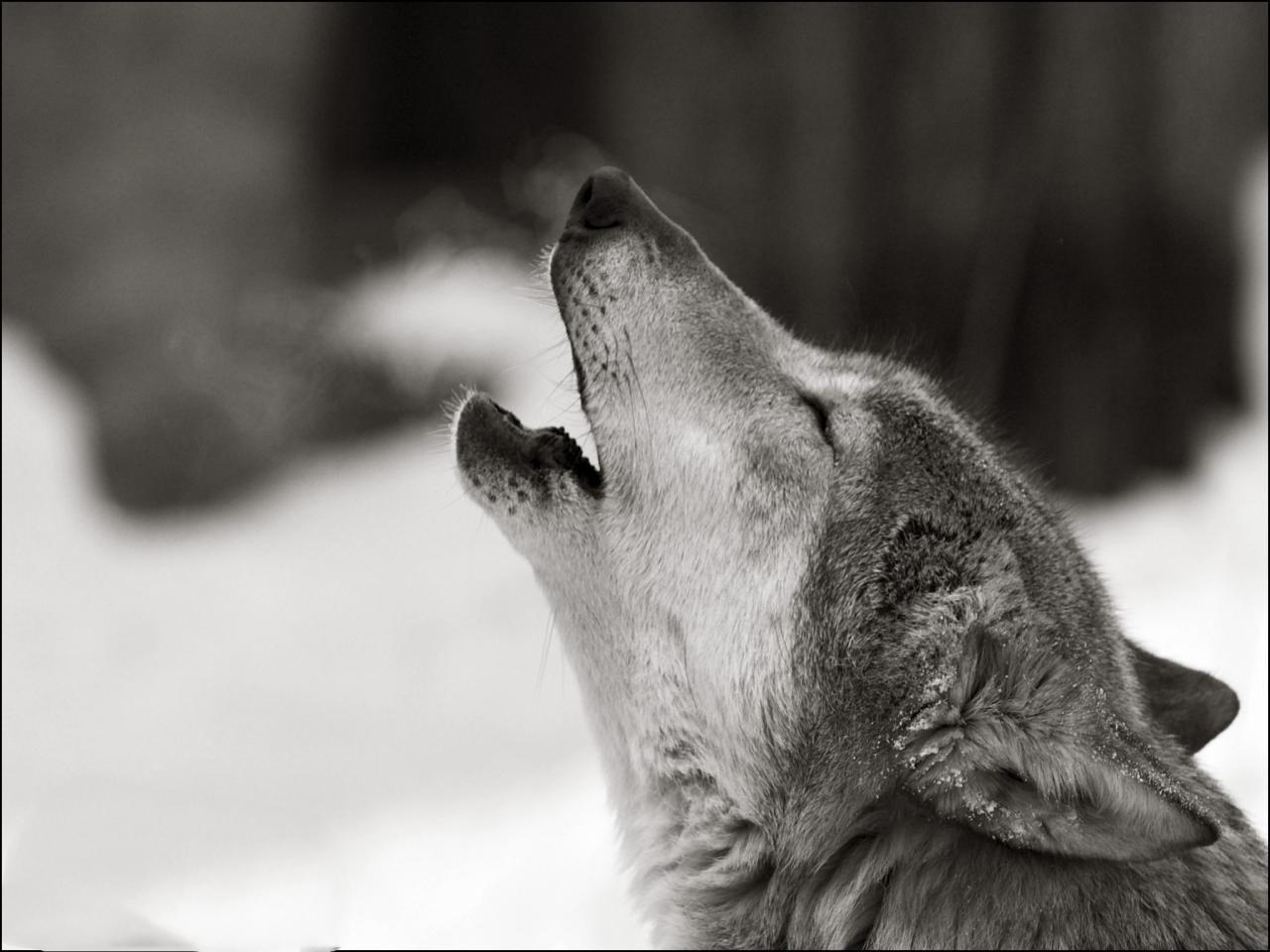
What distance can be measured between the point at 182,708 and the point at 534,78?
4.16 meters

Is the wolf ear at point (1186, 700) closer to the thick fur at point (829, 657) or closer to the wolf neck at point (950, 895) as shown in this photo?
the thick fur at point (829, 657)

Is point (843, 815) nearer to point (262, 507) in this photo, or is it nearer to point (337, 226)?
point (262, 507)

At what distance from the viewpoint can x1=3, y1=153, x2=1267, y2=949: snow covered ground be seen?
4406 millimetres

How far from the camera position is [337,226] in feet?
25.2

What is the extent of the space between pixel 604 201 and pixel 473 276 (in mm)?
4927

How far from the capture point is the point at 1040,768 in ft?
7.64

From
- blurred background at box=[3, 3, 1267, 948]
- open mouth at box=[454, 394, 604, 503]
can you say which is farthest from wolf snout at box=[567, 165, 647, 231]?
blurred background at box=[3, 3, 1267, 948]

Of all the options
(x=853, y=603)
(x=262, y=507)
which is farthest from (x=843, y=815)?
(x=262, y=507)

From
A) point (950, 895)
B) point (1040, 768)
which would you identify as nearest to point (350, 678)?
point (950, 895)

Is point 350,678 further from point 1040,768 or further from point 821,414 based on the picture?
point 1040,768

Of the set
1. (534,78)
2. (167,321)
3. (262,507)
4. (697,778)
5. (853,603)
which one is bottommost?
(697,778)

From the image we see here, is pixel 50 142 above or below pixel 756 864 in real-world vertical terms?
above

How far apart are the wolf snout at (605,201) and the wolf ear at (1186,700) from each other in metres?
1.74

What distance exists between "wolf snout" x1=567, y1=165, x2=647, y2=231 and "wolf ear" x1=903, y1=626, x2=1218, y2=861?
1.36 metres
